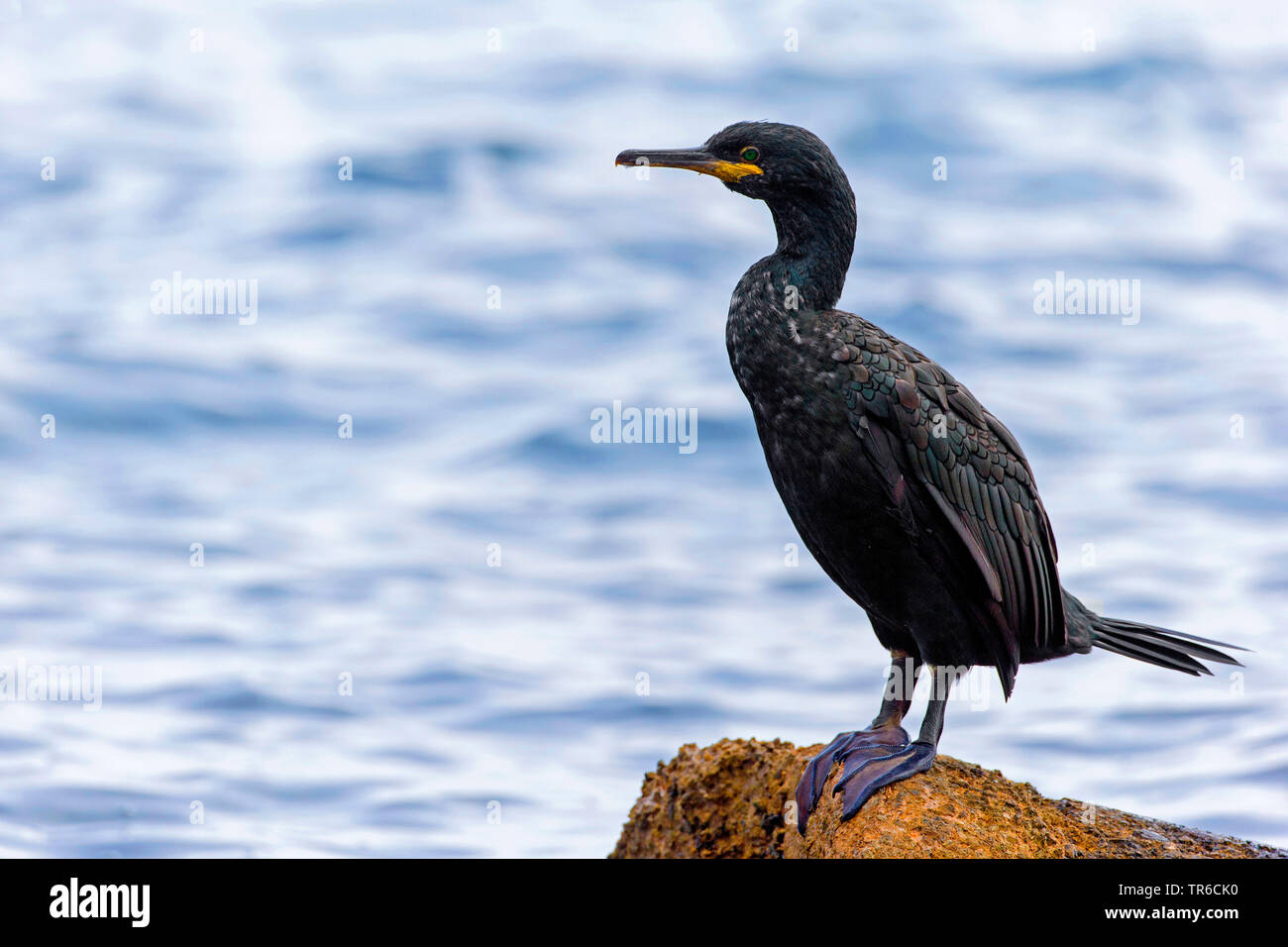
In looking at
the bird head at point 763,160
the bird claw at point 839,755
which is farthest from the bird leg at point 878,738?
the bird head at point 763,160

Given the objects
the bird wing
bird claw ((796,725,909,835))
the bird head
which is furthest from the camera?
bird claw ((796,725,909,835))

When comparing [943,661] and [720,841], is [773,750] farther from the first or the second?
[943,661]

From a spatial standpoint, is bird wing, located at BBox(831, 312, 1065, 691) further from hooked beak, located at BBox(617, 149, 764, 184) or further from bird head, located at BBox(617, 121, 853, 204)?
hooked beak, located at BBox(617, 149, 764, 184)

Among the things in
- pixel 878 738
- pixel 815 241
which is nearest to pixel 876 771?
pixel 878 738

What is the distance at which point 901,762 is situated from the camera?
19.6ft

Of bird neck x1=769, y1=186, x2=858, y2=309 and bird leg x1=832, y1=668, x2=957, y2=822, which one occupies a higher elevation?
bird neck x1=769, y1=186, x2=858, y2=309

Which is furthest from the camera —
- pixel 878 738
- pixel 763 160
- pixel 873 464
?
pixel 878 738

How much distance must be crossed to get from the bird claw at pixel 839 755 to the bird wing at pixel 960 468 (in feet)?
2.22

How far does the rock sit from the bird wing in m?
0.72

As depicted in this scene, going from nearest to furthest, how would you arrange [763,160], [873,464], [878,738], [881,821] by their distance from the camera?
[873,464] → [881,821] → [763,160] → [878,738]

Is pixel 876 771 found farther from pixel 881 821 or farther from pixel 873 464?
pixel 873 464

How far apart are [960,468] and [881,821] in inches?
71.6

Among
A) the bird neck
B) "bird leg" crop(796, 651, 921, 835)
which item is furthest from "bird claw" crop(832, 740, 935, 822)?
the bird neck

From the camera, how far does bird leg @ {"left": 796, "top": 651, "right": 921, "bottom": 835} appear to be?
6.20 m
